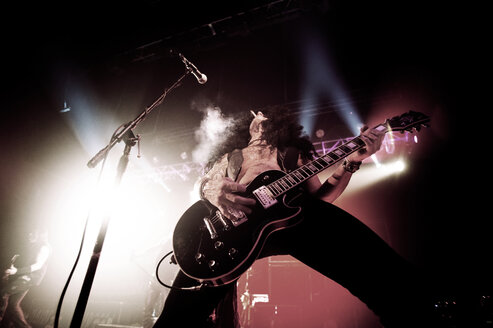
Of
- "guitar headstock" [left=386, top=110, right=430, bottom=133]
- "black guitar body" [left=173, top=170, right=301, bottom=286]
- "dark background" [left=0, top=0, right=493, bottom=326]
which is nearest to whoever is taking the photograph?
"black guitar body" [left=173, top=170, right=301, bottom=286]

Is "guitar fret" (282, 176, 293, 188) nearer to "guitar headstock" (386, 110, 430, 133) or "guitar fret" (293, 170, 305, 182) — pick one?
"guitar fret" (293, 170, 305, 182)

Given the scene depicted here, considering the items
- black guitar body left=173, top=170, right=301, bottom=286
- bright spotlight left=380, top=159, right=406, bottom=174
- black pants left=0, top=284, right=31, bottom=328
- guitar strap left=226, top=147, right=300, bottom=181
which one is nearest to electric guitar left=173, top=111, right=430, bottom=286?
black guitar body left=173, top=170, right=301, bottom=286

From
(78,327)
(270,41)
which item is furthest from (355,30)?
(78,327)

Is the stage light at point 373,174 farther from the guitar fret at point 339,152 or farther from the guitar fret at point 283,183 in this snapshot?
→ the guitar fret at point 283,183

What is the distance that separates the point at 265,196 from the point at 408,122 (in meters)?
1.65

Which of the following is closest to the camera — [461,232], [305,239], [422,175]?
[305,239]

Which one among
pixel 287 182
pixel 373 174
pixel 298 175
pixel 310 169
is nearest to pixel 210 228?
pixel 287 182

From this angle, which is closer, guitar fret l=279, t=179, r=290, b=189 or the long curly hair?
guitar fret l=279, t=179, r=290, b=189

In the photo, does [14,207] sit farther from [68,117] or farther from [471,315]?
[471,315]

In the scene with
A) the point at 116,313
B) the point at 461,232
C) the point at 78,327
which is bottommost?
the point at 116,313

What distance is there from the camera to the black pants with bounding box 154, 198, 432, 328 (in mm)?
1428

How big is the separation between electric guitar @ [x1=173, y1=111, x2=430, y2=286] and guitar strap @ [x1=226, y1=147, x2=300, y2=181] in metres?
0.48

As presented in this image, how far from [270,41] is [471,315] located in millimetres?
6884

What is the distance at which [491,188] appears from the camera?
218 inches
